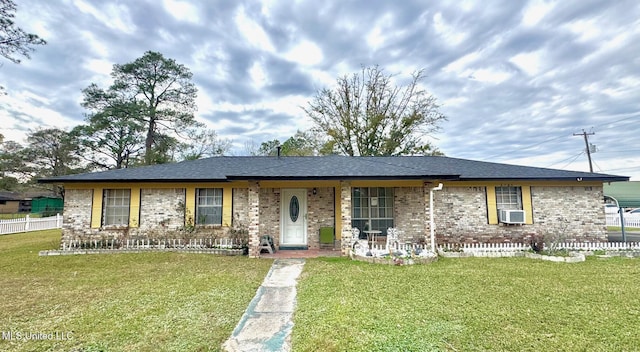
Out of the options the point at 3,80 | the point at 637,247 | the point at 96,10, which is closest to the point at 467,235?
the point at 637,247

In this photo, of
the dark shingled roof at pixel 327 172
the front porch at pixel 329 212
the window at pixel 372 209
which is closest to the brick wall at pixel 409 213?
the front porch at pixel 329 212

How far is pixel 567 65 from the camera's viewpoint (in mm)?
12945

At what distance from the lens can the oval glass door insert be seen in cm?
1025

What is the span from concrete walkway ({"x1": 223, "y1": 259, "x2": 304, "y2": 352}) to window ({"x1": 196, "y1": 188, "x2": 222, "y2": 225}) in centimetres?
478

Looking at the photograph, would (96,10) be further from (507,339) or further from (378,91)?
(378,91)

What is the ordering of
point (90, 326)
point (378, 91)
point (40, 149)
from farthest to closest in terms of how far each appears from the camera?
point (40, 149) < point (378, 91) < point (90, 326)

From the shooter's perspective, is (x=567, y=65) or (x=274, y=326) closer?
(x=274, y=326)

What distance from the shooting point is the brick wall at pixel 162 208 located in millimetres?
10180

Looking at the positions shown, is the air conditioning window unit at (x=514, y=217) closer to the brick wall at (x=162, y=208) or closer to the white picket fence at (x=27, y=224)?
the brick wall at (x=162, y=208)

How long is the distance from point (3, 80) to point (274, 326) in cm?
1593

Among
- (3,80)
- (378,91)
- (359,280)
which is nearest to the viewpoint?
(359,280)

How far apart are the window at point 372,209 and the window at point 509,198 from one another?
406cm

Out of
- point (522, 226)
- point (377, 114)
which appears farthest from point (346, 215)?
point (377, 114)

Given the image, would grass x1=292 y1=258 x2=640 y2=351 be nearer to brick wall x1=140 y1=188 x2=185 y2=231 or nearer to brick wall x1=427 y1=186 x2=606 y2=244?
brick wall x1=427 y1=186 x2=606 y2=244
